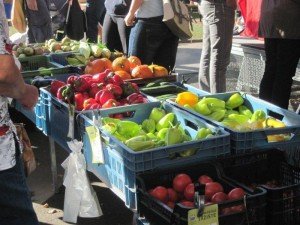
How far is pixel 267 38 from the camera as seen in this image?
407 centimetres

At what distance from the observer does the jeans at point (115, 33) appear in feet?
17.5

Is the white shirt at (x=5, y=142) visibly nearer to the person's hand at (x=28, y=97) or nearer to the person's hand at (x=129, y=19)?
the person's hand at (x=28, y=97)

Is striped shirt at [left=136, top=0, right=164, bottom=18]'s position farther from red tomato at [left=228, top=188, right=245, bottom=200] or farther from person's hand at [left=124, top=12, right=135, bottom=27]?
red tomato at [left=228, top=188, right=245, bottom=200]

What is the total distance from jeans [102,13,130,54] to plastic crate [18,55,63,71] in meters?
0.81

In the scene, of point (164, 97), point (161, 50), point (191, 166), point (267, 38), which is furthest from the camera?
point (161, 50)

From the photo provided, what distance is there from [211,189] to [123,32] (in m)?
3.15

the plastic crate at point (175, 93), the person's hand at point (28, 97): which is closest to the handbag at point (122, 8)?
the plastic crate at point (175, 93)

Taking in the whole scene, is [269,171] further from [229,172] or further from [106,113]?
[106,113]

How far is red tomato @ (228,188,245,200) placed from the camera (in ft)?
8.02

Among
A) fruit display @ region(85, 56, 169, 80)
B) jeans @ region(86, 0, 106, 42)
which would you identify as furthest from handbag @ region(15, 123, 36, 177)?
jeans @ region(86, 0, 106, 42)

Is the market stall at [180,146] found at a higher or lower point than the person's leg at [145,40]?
lower

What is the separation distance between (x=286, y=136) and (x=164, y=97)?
952 millimetres

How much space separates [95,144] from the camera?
2.92 metres

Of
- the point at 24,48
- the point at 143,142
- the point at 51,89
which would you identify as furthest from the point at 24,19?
the point at 143,142
